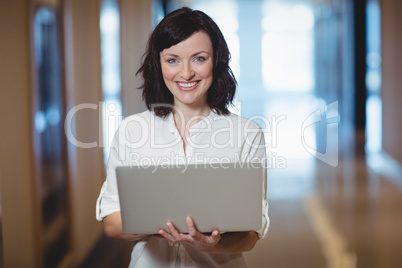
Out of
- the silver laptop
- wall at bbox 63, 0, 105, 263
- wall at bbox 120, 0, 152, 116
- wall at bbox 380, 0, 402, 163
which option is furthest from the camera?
wall at bbox 380, 0, 402, 163

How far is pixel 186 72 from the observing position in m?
1.27

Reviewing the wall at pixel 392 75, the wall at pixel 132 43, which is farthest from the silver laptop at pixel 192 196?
the wall at pixel 392 75

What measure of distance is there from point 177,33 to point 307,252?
2505 mm

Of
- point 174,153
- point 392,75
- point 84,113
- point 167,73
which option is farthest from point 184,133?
point 392,75

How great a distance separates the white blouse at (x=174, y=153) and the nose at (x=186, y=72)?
0.49 feet

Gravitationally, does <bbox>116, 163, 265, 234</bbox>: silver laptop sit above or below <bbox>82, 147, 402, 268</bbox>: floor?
above

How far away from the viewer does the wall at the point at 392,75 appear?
22.8 ft

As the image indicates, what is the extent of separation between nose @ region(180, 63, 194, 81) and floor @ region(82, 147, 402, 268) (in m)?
2.22

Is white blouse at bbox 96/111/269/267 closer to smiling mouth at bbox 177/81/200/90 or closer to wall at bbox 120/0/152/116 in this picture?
smiling mouth at bbox 177/81/200/90

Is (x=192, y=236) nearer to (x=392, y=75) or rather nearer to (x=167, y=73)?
(x=167, y=73)

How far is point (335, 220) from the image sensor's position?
13.6ft

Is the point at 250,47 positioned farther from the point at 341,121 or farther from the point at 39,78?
the point at 39,78

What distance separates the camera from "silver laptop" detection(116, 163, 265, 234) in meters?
1.10

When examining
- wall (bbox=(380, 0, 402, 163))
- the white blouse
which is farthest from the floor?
the white blouse
